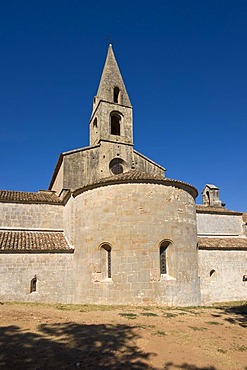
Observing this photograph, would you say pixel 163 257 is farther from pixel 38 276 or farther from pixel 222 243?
pixel 222 243

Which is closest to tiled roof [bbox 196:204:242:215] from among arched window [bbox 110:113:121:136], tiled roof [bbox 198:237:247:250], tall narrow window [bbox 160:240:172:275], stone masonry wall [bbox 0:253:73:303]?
tiled roof [bbox 198:237:247:250]

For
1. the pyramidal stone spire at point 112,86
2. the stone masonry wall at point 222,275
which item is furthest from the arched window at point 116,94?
the stone masonry wall at point 222,275

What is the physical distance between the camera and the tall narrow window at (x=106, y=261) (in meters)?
13.9

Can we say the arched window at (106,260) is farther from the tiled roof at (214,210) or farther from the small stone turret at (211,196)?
the small stone turret at (211,196)

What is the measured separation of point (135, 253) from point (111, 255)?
1.19 meters

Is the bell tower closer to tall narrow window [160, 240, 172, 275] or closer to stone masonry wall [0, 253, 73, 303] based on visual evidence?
stone masonry wall [0, 253, 73, 303]

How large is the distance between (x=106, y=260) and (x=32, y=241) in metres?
4.40

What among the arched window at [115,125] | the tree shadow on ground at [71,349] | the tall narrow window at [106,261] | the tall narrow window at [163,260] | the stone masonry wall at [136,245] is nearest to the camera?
the tree shadow on ground at [71,349]

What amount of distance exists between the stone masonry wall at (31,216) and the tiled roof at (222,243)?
29.6ft

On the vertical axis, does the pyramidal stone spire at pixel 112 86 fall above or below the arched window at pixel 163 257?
above

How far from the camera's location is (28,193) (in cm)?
1930

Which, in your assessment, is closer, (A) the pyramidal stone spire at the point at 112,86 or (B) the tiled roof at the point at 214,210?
(B) the tiled roof at the point at 214,210

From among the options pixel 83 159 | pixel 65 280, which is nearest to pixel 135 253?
pixel 65 280

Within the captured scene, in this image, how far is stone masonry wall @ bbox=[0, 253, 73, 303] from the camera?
45.5 feet
